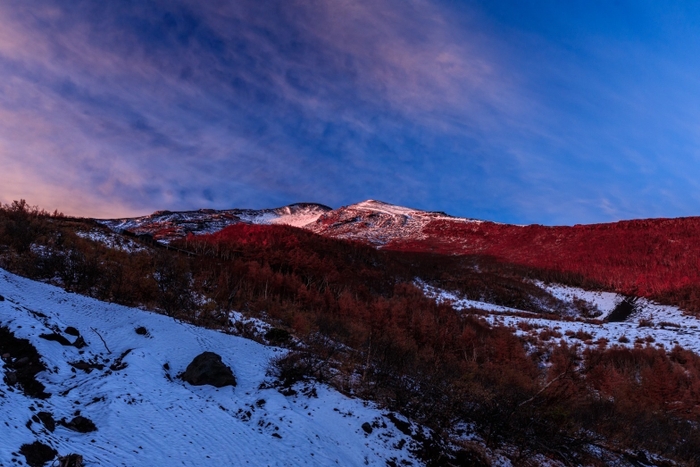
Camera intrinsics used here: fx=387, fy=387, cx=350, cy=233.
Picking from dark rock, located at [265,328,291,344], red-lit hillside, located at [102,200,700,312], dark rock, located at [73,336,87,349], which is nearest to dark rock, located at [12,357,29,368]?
dark rock, located at [73,336,87,349]

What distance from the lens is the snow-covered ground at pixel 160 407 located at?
3.86 m

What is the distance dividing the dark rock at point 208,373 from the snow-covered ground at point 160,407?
0.13 metres

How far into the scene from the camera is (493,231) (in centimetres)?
6481

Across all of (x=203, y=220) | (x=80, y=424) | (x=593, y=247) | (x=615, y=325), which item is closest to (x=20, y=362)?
(x=80, y=424)

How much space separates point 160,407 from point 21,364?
5.58ft

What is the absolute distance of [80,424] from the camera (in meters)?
3.96

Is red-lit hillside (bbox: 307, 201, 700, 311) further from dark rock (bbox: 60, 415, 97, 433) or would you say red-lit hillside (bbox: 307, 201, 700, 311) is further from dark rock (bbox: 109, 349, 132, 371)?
dark rock (bbox: 60, 415, 97, 433)

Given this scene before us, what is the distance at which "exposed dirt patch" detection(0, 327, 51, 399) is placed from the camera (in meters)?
4.21

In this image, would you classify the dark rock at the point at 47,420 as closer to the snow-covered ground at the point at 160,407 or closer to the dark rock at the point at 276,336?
the snow-covered ground at the point at 160,407

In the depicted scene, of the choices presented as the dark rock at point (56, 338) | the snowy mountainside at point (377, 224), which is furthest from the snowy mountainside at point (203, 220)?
the dark rock at point (56, 338)

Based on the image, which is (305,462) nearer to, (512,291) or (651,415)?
(651,415)

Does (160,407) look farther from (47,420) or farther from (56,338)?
(56,338)

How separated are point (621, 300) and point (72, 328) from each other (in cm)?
3698

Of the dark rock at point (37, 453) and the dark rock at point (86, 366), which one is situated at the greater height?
the dark rock at point (86, 366)
